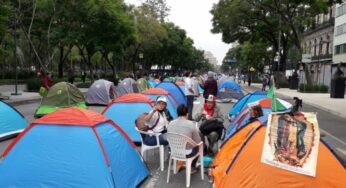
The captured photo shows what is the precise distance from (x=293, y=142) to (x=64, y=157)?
3291 millimetres

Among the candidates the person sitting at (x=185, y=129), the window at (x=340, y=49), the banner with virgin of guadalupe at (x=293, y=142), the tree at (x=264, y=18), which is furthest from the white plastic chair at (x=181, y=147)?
the window at (x=340, y=49)

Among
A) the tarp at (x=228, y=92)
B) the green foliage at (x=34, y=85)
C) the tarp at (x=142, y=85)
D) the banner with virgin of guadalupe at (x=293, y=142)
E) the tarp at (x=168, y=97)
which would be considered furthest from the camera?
the green foliage at (x=34, y=85)

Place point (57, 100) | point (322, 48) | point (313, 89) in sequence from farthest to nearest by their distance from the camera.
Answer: point (322, 48) < point (313, 89) < point (57, 100)

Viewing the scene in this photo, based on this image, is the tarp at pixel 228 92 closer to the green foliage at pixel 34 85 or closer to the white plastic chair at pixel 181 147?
the green foliage at pixel 34 85

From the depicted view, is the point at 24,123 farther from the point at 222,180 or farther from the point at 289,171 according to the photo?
the point at 289,171

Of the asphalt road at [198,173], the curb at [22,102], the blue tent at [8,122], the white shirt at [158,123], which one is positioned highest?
the white shirt at [158,123]

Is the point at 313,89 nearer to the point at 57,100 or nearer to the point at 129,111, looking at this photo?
the point at 57,100

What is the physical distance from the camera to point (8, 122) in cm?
1146

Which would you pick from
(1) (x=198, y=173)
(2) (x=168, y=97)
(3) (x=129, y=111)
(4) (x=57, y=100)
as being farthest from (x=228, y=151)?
(4) (x=57, y=100)

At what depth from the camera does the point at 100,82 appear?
861 inches

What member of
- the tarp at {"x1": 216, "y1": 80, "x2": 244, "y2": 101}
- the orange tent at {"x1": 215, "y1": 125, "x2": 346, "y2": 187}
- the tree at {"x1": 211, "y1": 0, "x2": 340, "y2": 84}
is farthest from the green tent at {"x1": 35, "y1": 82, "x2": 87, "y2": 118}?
the tree at {"x1": 211, "y1": 0, "x2": 340, "y2": 84}

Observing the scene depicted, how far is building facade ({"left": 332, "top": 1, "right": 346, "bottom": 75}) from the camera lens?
57719 millimetres

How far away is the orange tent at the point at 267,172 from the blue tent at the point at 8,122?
702 cm

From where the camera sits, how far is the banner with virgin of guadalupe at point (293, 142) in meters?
5.61
